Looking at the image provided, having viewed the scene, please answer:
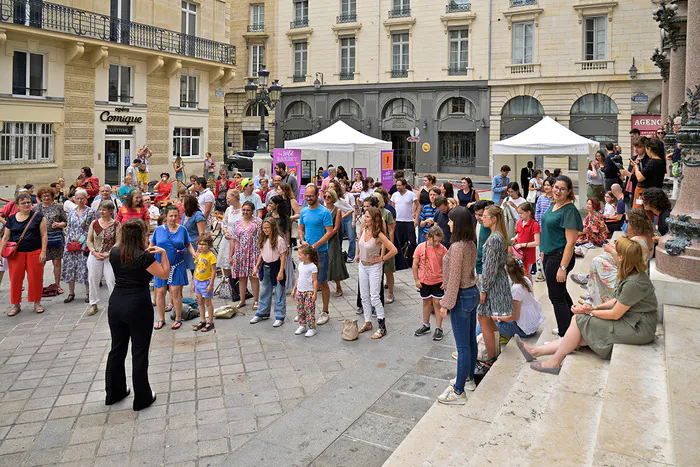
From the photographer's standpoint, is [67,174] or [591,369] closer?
[591,369]

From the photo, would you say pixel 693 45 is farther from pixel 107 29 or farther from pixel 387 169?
pixel 107 29

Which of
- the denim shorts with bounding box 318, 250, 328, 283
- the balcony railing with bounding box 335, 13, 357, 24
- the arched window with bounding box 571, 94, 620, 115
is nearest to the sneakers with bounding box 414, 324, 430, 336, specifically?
the denim shorts with bounding box 318, 250, 328, 283

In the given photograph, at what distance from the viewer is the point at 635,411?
3.84 m

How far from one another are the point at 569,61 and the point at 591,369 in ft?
104

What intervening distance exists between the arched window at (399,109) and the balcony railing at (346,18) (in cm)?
616

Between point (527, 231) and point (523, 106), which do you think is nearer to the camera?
point (527, 231)

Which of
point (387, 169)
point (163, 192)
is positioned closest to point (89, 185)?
point (163, 192)

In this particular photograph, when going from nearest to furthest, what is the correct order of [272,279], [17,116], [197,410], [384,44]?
[197,410] < [272,279] < [17,116] < [384,44]

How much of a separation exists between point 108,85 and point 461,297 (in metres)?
23.1

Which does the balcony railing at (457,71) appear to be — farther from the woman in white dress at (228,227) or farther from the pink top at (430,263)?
the pink top at (430,263)

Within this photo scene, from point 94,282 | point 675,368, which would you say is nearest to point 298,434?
point 675,368

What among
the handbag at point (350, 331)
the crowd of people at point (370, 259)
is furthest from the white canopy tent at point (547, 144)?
the handbag at point (350, 331)

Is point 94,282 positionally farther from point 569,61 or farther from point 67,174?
point 569,61

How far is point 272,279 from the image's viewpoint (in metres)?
8.18
